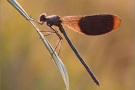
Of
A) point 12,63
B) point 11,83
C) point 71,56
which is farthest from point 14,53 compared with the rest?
point 71,56

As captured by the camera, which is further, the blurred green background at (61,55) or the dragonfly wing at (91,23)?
the blurred green background at (61,55)

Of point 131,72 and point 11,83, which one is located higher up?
point 11,83

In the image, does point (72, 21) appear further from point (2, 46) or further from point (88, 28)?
point (2, 46)

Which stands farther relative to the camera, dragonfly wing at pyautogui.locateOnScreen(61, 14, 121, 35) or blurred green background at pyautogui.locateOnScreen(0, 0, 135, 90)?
blurred green background at pyautogui.locateOnScreen(0, 0, 135, 90)
